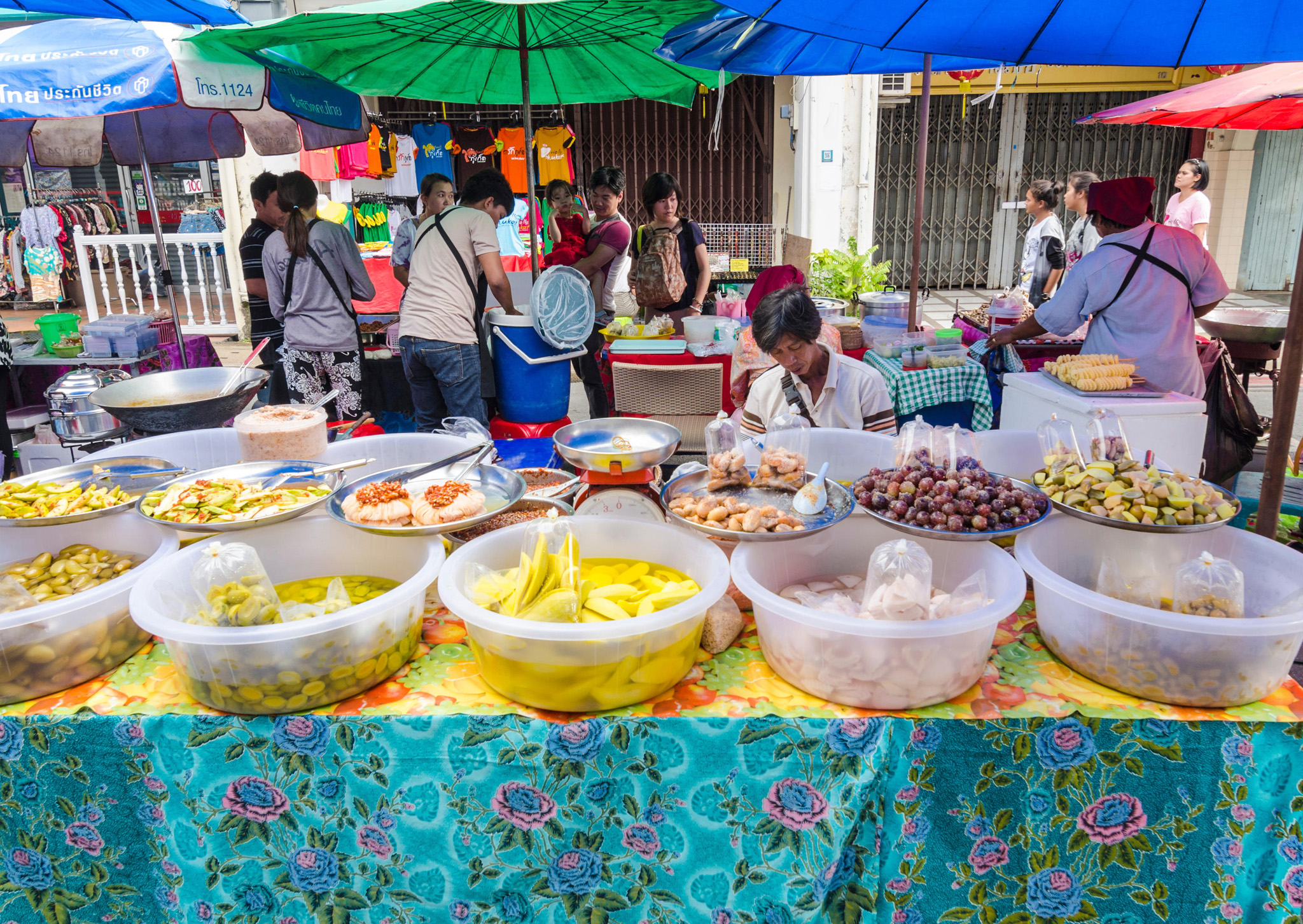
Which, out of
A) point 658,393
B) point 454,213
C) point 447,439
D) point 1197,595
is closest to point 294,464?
point 447,439

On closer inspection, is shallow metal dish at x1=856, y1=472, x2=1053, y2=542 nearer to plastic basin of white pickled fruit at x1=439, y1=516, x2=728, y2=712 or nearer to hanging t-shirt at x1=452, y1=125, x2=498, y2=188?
plastic basin of white pickled fruit at x1=439, y1=516, x2=728, y2=712

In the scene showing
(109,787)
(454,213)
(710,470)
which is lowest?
(109,787)

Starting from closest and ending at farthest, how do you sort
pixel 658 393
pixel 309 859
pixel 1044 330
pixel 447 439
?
pixel 309 859, pixel 447 439, pixel 1044 330, pixel 658 393

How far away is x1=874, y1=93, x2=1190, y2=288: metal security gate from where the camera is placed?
11414 mm

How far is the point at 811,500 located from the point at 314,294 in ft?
12.0

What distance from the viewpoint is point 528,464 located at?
313cm

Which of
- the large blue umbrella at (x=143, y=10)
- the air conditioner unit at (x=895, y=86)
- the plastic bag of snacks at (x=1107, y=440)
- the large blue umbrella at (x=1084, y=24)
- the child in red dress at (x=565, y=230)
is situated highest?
the air conditioner unit at (x=895, y=86)

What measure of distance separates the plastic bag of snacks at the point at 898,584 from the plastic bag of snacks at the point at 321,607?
1054mm

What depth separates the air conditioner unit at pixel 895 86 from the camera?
30.9ft

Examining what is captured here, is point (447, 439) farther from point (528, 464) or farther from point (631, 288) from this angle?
point (631, 288)

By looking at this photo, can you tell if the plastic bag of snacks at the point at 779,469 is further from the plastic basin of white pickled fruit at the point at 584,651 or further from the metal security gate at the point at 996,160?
the metal security gate at the point at 996,160

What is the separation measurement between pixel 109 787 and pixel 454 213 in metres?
3.25

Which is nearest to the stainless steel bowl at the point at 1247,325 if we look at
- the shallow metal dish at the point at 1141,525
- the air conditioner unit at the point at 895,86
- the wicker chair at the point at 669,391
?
the wicker chair at the point at 669,391

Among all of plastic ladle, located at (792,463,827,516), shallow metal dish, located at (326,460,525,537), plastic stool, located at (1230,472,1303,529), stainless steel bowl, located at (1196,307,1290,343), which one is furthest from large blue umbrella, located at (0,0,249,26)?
stainless steel bowl, located at (1196,307,1290,343)
